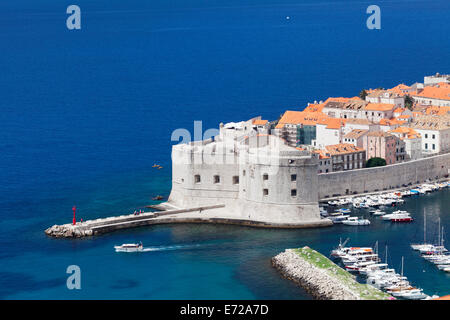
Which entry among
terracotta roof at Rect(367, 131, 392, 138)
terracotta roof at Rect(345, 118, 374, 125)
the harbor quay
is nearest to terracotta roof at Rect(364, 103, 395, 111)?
the harbor quay

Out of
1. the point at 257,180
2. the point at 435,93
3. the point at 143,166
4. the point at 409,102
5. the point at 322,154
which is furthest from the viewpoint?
the point at 435,93

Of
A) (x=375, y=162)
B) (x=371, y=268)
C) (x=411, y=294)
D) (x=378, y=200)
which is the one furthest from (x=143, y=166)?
(x=411, y=294)

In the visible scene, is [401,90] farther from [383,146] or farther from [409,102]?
[383,146]

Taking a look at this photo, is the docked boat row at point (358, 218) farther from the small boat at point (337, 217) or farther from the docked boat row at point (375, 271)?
the docked boat row at point (375, 271)

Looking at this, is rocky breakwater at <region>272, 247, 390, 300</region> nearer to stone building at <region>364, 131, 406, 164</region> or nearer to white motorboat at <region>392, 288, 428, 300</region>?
white motorboat at <region>392, 288, 428, 300</region>
